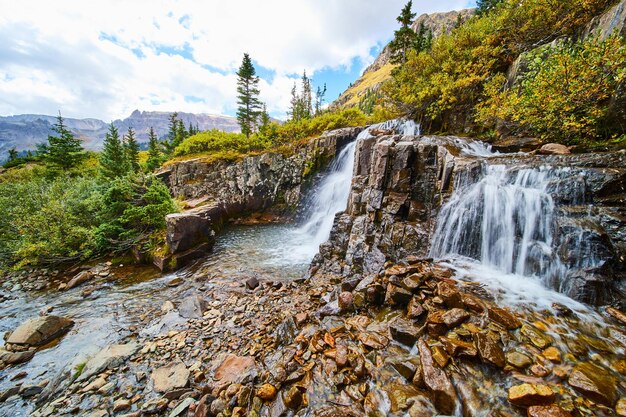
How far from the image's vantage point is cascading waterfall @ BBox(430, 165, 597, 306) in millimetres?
6594

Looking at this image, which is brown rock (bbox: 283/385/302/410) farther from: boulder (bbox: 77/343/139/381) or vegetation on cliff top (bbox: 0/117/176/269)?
vegetation on cliff top (bbox: 0/117/176/269)

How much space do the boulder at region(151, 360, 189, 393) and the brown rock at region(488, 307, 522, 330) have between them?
7.21 metres

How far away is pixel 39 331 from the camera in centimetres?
753

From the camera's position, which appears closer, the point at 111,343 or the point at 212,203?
the point at 111,343

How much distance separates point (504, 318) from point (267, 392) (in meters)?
4.84

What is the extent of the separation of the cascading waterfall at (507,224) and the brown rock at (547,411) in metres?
4.55

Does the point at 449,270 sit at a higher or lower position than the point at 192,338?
higher

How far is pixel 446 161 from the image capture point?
9.67 metres

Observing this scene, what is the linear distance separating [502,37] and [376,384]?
78.5 ft

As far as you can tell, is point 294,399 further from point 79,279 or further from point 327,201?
point 327,201

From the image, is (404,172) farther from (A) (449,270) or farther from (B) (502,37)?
(B) (502,37)

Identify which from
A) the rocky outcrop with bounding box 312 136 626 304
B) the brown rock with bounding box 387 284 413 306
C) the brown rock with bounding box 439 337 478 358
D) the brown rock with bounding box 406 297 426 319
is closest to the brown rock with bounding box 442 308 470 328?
the brown rock with bounding box 439 337 478 358

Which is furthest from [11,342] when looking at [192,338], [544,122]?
[544,122]

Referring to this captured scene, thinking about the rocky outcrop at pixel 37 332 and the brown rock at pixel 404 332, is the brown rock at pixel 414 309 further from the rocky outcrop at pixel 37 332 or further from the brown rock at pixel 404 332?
the rocky outcrop at pixel 37 332
